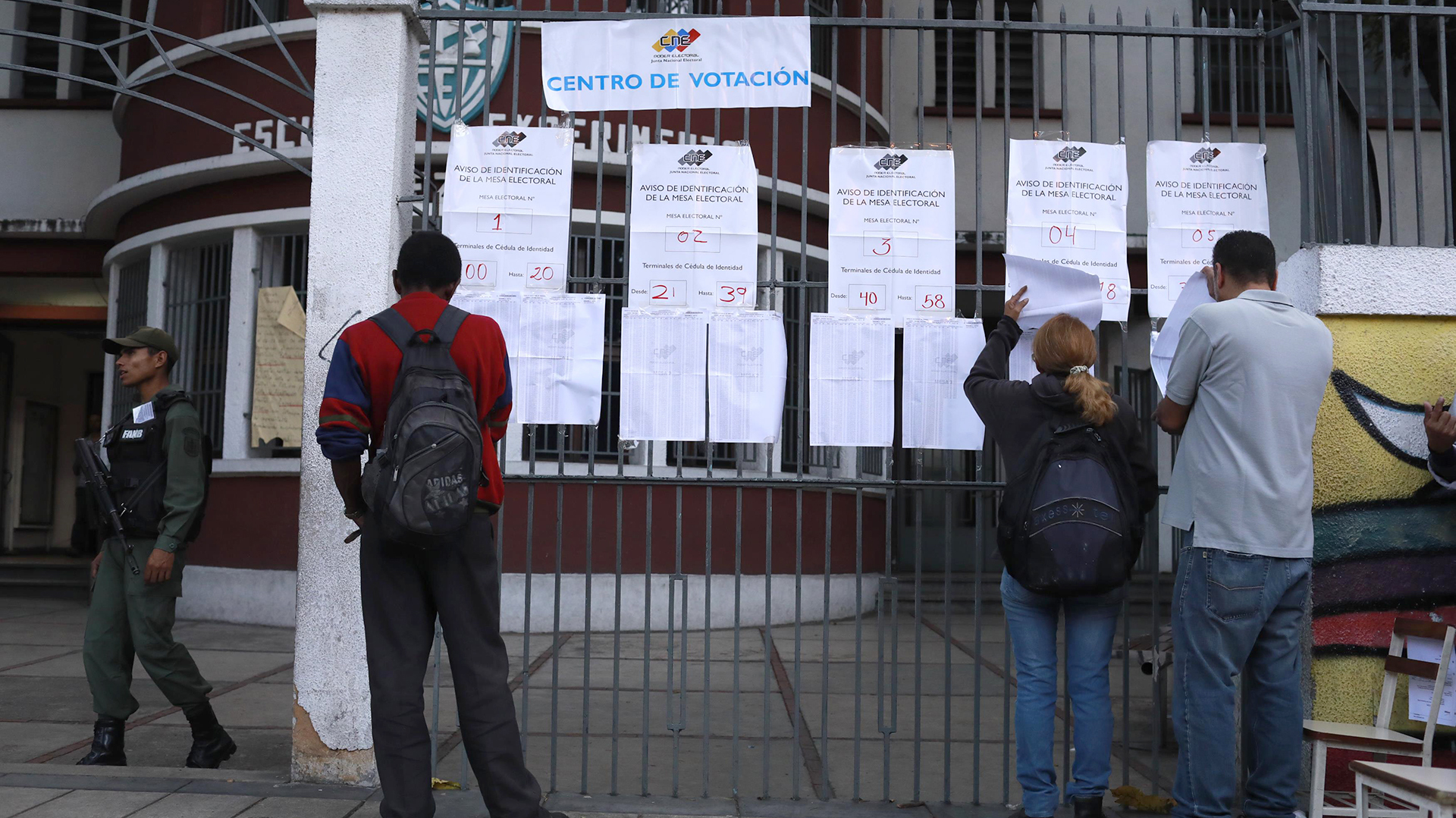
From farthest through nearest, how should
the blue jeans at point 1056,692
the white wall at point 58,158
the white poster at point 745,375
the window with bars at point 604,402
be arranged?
the white wall at point 58,158
the window with bars at point 604,402
the white poster at point 745,375
the blue jeans at point 1056,692

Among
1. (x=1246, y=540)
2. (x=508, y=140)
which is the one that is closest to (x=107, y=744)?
(x=508, y=140)

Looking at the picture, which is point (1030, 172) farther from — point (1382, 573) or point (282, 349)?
point (282, 349)

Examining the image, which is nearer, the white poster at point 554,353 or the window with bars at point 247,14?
the white poster at point 554,353

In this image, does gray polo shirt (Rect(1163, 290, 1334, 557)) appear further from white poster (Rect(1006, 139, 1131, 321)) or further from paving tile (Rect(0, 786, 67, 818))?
paving tile (Rect(0, 786, 67, 818))

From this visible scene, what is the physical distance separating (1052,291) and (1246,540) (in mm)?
1228

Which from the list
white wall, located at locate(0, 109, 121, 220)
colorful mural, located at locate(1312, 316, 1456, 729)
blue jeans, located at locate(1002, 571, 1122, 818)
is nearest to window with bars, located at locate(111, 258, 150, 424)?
white wall, located at locate(0, 109, 121, 220)

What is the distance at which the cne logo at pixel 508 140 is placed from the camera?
4.50m

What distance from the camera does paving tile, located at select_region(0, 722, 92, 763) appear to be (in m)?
5.19

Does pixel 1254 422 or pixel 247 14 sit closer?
pixel 1254 422

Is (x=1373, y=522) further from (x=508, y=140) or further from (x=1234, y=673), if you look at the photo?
(x=508, y=140)

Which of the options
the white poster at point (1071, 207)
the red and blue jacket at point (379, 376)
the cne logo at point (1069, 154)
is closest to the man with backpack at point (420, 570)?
the red and blue jacket at point (379, 376)

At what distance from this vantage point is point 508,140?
4.52 meters

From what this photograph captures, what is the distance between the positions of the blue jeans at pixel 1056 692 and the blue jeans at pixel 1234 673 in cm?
24

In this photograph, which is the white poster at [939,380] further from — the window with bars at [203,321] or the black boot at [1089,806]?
the window with bars at [203,321]
